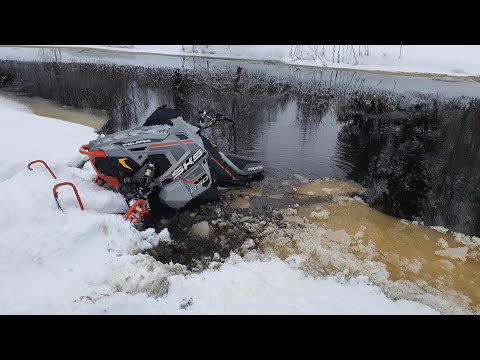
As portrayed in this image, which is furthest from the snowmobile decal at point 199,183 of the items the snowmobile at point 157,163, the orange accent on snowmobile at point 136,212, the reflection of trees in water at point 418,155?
the reflection of trees in water at point 418,155

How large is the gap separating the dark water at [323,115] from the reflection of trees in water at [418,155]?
0.10 ft

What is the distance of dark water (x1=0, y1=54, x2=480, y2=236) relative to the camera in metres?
7.71

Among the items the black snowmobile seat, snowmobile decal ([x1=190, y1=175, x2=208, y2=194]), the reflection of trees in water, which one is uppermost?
the black snowmobile seat

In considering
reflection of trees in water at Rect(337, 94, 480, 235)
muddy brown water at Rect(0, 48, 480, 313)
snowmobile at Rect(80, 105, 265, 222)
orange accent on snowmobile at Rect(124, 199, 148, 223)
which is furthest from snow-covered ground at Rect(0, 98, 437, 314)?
reflection of trees in water at Rect(337, 94, 480, 235)

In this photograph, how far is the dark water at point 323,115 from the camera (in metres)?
7.71

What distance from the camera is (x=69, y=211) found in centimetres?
460

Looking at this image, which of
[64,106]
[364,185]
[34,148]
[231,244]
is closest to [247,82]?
[64,106]

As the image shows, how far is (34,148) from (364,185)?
19.7ft

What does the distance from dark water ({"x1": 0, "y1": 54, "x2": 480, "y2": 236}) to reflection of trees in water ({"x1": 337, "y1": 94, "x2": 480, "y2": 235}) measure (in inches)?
1.1

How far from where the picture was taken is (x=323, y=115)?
13789mm

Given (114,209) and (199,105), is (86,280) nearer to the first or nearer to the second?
(114,209)

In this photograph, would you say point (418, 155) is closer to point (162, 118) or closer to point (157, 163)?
point (162, 118)

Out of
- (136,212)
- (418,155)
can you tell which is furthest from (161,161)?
(418,155)

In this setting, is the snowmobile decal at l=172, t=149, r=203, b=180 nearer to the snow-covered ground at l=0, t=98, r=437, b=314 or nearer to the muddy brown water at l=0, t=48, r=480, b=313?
the muddy brown water at l=0, t=48, r=480, b=313
